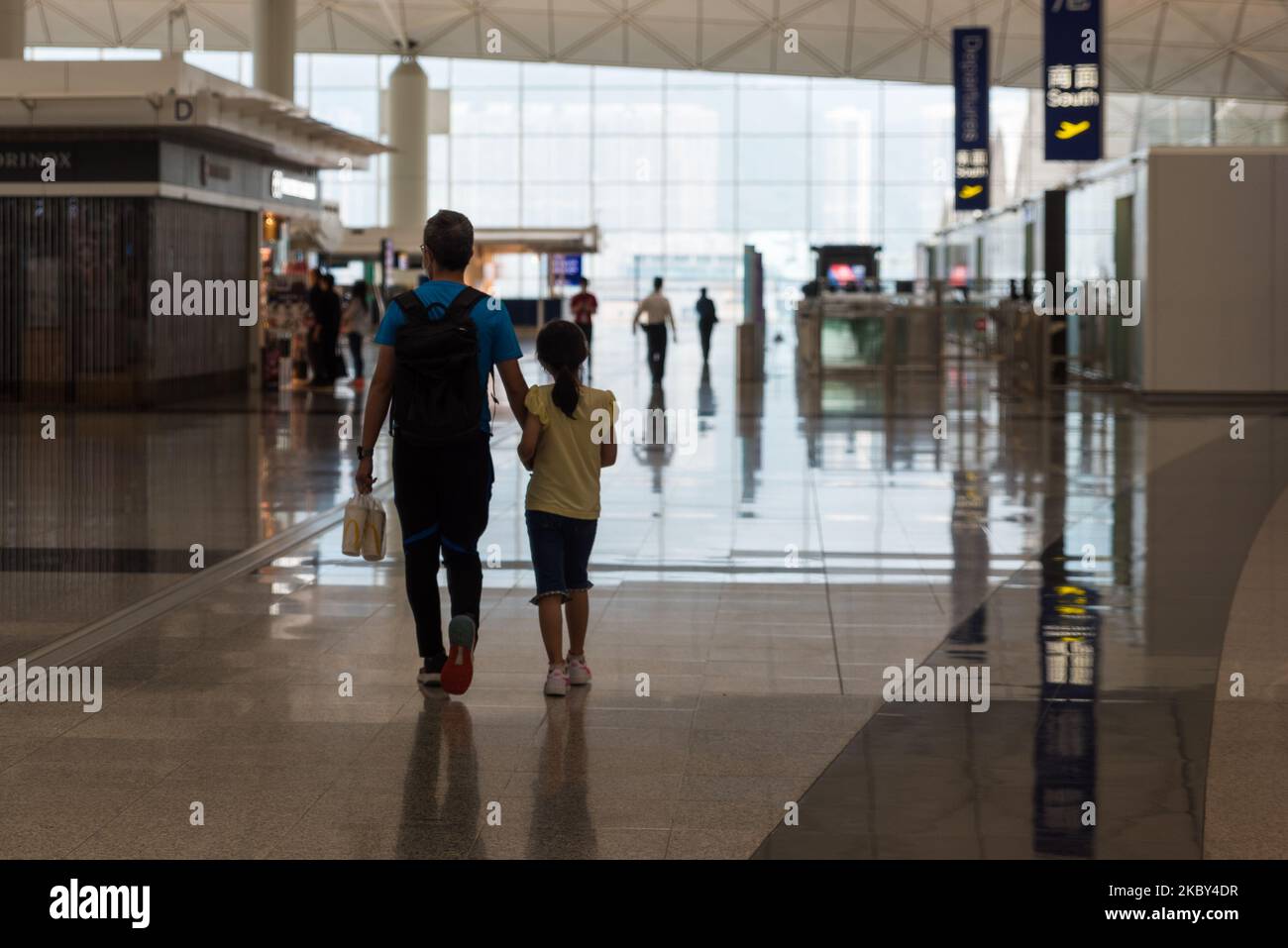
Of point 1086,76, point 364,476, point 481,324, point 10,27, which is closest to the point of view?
point 481,324

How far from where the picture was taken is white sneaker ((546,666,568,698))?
6684mm

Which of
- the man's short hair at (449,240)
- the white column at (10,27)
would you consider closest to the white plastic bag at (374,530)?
the man's short hair at (449,240)

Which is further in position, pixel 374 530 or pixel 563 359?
pixel 374 530

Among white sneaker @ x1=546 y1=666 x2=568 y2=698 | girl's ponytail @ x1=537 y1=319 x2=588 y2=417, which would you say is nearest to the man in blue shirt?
girl's ponytail @ x1=537 y1=319 x2=588 y2=417

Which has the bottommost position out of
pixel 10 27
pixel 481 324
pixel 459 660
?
pixel 459 660

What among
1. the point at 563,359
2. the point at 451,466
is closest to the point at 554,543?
the point at 451,466

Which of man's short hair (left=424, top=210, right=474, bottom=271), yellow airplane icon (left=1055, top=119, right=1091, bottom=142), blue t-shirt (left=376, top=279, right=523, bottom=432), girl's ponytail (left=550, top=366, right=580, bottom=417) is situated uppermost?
yellow airplane icon (left=1055, top=119, right=1091, bottom=142)

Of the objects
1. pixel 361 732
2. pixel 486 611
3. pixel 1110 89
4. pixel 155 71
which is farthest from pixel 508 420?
pixel 1110 89

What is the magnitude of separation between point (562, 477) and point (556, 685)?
2.61 feet

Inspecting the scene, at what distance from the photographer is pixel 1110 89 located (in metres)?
48.8

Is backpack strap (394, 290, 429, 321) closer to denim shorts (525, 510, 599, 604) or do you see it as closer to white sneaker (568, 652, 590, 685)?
denim shorts (525, 510, 599, 604)

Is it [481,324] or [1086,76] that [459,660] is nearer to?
[481,324]

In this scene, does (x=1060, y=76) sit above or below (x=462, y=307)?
above

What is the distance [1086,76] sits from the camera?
23594 millimetres
